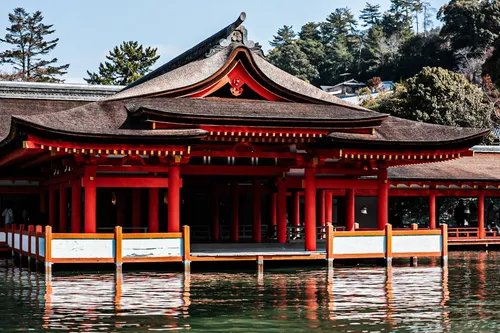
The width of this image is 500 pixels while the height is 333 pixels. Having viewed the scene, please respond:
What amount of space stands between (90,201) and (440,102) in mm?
41391

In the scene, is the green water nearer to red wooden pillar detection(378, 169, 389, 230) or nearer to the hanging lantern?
red wooden pillar detection(378, 169, 389, 230)

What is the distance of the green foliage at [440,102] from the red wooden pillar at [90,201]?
39.1 m

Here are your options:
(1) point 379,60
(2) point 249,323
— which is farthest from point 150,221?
(1) point 379,60

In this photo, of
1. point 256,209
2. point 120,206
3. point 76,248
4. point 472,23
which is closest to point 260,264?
point 76,248

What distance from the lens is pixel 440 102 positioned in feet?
213

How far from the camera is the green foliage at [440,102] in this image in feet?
211

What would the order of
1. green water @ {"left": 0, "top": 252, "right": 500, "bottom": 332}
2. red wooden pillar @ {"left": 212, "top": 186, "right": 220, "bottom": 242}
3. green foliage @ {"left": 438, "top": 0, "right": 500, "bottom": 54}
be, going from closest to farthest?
green water @ {"left": 0, "top": 252, "right": 500, "bottom": 332} < red wooden pillar @ {"left": 212, "top": 186, "right": 220, "bottom": 242} < green foliage @ {"left": 438, "top": 0, "right": 500, "bottom": 54}

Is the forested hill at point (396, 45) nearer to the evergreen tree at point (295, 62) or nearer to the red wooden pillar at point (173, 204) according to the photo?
the evergreen tree at point (295, 62)

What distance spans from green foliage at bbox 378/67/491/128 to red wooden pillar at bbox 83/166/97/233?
39.1m

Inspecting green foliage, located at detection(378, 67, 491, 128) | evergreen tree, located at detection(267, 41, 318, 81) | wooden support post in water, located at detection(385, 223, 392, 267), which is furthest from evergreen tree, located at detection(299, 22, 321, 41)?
wooden support post in water, located at detection(385, 223, 392, 267)

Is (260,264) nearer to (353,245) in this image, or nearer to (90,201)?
(353,245)

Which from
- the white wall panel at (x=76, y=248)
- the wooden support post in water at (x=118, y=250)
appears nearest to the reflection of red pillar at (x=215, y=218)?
the wooden support post in water at (x=118, y=250)

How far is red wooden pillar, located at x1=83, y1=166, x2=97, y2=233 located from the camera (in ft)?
91.4

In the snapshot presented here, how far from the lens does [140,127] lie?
1109 inches
